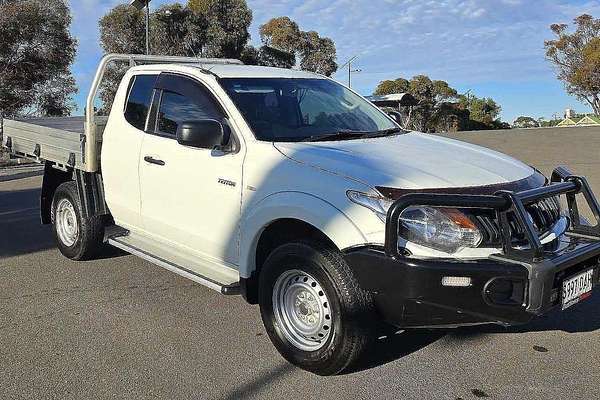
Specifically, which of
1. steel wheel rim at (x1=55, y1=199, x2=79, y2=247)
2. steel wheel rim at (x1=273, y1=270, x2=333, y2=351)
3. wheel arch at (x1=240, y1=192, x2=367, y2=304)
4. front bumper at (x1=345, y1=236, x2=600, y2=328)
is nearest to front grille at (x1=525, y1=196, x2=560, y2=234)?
front bumper at (x1=345, y1=236, x2=600, y2=328)

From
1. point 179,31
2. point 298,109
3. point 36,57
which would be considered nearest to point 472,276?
point 298,109

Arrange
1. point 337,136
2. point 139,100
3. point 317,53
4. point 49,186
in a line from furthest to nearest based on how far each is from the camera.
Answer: point 317,53 < point 49,186 < point 139,100 < point 337,136

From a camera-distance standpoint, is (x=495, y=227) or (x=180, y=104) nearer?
(x=495, y=227)

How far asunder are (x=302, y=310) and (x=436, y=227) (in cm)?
105

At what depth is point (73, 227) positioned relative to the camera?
6.39m

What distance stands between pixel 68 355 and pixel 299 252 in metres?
1.75

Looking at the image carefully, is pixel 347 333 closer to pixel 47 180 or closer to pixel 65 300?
pixel 65 300

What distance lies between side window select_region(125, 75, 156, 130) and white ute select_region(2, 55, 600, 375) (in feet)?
0.06

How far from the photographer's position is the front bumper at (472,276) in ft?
10.5

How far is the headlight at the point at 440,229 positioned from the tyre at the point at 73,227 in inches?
148

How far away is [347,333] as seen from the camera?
11.6 feet

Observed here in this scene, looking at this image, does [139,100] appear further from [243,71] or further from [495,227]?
[495,227]

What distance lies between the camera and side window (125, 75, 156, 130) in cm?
523

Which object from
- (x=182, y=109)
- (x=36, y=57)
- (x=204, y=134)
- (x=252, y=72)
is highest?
(x=36, y=57)
